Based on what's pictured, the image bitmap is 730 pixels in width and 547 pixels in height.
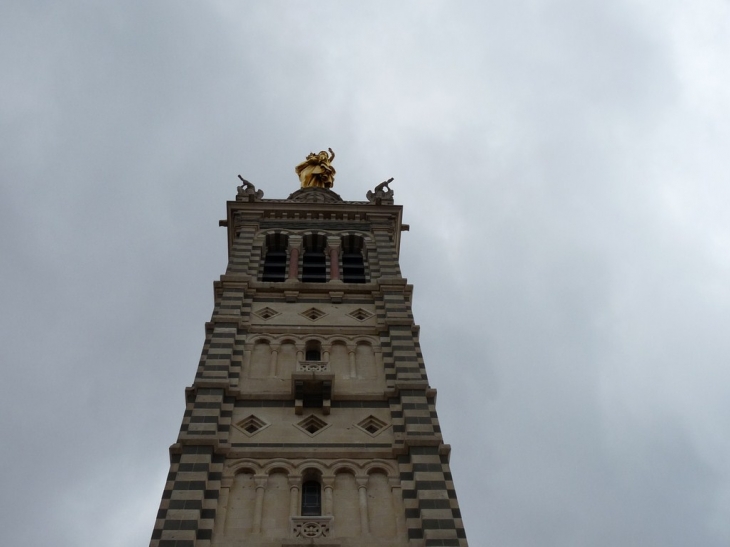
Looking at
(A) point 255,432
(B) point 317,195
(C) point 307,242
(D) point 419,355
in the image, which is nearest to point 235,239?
(C) point 307,242

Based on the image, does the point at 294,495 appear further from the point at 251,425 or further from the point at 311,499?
the point at 251,425

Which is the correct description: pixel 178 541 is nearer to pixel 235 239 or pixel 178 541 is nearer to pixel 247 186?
pixel 235 239

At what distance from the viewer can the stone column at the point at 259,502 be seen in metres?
21.7

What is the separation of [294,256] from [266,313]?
578 cm

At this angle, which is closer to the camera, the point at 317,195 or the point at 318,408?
Answer: the point at 318,408

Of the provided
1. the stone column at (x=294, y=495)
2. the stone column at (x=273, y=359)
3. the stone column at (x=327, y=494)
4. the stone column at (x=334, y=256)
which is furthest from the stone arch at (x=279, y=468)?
the stone column at (x=334, y=256)

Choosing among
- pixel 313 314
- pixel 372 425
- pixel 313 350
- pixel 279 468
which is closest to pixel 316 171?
pixel 313 314

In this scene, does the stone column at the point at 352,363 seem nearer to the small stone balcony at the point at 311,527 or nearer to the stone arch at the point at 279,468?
Answer: the stone arch at the point at 279,468

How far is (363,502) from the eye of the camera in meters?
22.6

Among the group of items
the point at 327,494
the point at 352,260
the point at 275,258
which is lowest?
the point at 327,494

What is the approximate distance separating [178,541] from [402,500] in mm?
5266

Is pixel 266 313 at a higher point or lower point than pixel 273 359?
Result: higher

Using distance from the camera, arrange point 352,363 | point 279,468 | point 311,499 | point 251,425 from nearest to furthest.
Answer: point 311,499
point 279,468
point 251,425
point 352,363

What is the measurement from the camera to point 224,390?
86.8 ft
